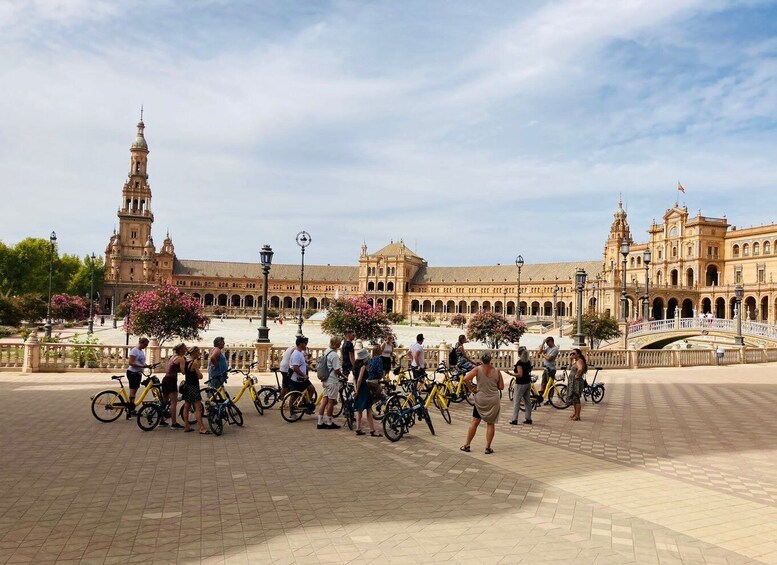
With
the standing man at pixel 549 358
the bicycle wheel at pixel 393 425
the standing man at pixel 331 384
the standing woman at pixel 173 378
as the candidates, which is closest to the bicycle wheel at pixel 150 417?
the standing woman at pixel 173 378

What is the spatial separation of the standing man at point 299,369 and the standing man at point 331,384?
788 millimetres

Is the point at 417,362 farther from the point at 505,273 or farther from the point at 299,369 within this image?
the point at 505,273

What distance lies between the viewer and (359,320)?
3009 cm

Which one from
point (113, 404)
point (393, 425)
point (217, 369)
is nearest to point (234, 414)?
point (217, 369)

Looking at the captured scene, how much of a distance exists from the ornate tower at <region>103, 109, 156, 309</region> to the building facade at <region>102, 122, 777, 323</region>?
0.75 ft

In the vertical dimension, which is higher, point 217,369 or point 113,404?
point 217,369

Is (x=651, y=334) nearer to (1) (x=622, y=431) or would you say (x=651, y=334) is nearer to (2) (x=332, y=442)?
(1) (x=622, y=431)

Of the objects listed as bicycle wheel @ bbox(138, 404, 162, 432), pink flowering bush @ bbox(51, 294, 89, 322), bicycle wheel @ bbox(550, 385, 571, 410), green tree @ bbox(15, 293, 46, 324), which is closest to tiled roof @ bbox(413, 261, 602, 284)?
pink flowering bush @ bbox(51, 294, 89, 322)

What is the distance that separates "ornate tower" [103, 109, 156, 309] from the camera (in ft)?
468

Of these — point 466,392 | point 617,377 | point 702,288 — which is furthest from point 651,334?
point 702,288

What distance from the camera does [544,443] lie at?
40.0 ft

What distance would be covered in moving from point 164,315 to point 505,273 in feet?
415

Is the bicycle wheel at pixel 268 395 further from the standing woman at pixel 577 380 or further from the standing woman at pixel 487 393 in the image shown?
the standing woman at pixel 577 380

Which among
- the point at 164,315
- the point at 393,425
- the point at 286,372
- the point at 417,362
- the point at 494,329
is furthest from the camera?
the point at 494,329
